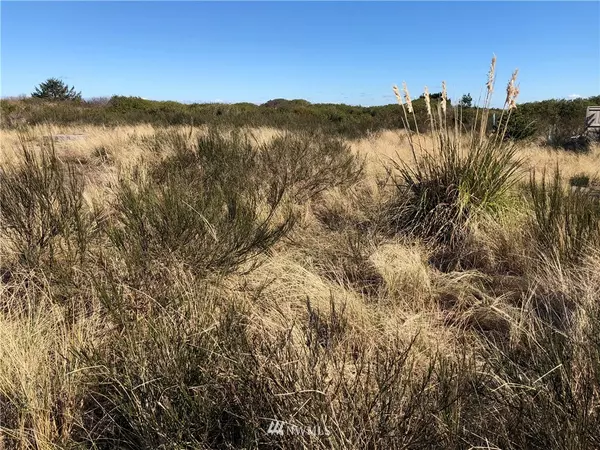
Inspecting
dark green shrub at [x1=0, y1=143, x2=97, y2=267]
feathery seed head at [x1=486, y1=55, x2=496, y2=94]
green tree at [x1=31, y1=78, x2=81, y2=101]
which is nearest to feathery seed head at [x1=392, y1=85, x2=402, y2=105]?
feathery seed head at [x1=486, y1=55, x2=496, y2=94]

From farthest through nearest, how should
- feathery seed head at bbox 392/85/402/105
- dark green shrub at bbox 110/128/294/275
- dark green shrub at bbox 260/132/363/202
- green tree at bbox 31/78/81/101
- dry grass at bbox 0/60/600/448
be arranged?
1. green tree at bbox 31/78/81/101
2. dark green shrub at bbox 260/132/363/202
3. feathery seed head at bbox 392/85/402/105
4. dark green shrub at bbox 110/128/294/275
5. dry grass at bbox 0/60/600/448

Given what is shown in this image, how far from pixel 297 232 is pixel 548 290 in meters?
2.10

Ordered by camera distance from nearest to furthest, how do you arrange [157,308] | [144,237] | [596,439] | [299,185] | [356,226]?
[596,439]
[157,308]
[144,237]
[356,226]
[299,185]

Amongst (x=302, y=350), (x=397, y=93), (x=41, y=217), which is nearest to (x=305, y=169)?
(x=397, y=93)

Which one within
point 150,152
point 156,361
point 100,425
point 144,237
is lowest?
point 100,425

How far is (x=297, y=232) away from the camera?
400 cm

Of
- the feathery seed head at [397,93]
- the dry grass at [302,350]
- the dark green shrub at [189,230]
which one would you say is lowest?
the dry grass at [302,350]

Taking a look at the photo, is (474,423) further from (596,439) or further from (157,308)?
(157,308)

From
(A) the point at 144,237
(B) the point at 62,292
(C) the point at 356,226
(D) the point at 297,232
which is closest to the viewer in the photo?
(B) the point at 62,292

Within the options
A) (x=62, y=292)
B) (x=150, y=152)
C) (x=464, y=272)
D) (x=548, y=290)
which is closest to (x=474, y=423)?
(x=548, y=290)

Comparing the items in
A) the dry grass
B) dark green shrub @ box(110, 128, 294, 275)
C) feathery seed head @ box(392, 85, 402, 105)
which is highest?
feathery seed head @ box(392, 85, 402, 105)

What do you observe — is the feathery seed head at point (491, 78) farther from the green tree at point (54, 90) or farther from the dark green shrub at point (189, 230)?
the green tree at point (54, 90)

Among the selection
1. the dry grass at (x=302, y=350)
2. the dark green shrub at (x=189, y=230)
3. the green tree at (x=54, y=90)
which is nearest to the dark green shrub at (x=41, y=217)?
the dry grass at (x=302, y=350)

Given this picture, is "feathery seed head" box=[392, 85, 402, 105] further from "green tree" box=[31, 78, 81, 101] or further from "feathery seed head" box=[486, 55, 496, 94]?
"green tree" box=[31, 78, 81, 101]
